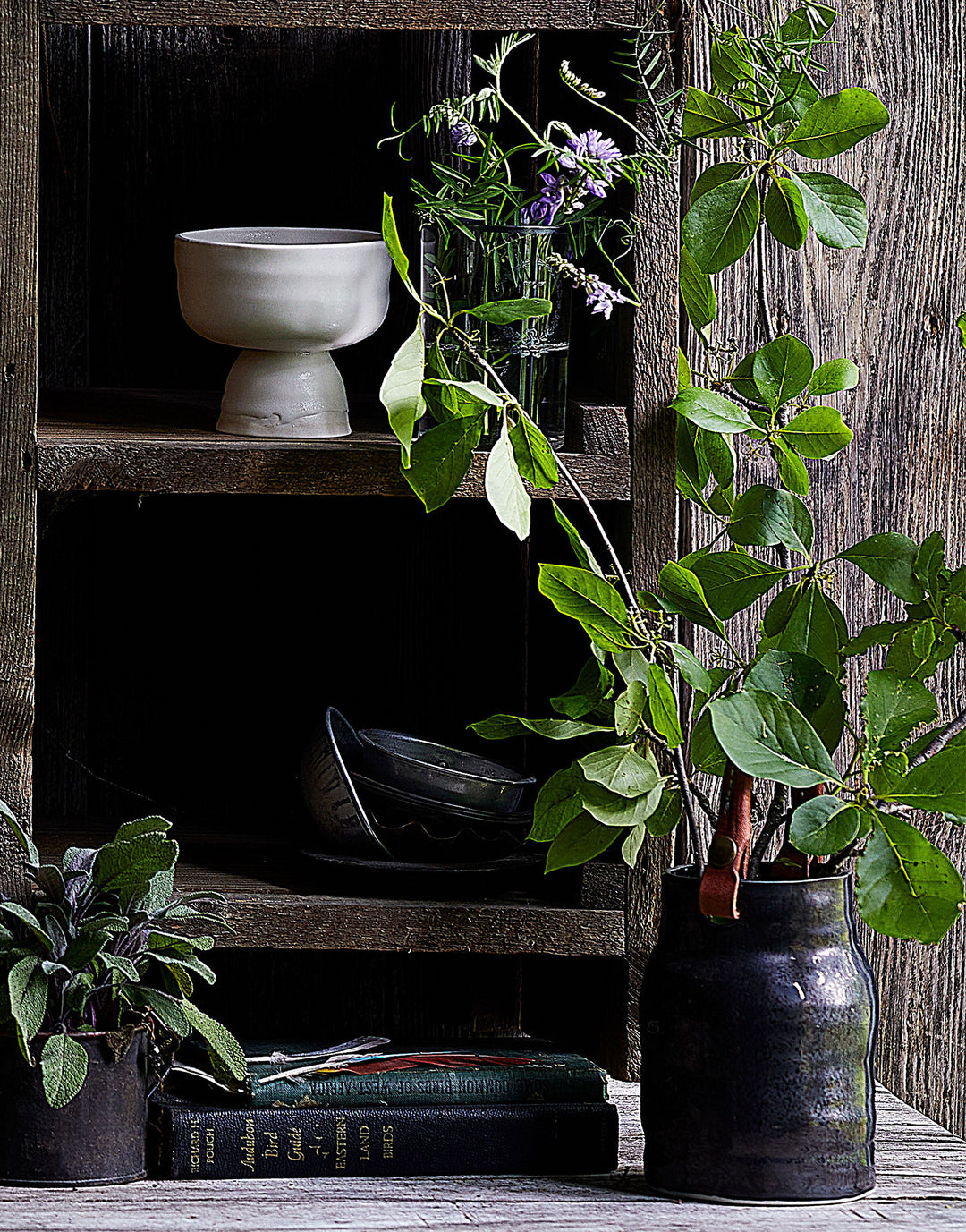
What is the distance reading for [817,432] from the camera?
3.75 ft

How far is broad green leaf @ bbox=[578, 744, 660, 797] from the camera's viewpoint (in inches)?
40.7

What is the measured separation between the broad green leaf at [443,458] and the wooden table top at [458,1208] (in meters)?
0.46

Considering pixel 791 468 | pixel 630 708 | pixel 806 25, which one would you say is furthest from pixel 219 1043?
pixel 806 25

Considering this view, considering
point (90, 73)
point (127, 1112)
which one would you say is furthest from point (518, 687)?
point (90, 73)

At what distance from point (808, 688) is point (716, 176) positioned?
14.8 inches

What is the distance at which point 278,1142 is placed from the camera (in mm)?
1092

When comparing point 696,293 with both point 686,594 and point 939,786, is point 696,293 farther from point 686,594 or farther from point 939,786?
point 939,786

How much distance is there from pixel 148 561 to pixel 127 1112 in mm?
615

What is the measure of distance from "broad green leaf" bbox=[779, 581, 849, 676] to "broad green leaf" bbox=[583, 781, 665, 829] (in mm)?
150

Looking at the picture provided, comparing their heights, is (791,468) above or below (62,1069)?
above

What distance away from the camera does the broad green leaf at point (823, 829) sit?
98 cm

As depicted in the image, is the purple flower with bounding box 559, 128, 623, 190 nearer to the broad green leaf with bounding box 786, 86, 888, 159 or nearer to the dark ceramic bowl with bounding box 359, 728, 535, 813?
the broad green leaf with bounding box 786, 86, 888, 159

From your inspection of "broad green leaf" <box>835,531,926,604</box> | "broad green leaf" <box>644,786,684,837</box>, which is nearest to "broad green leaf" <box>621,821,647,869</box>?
"broad green leaf" <box>644,786,684,837</box>

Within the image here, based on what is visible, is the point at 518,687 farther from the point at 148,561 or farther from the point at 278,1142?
the point at 278,1142
